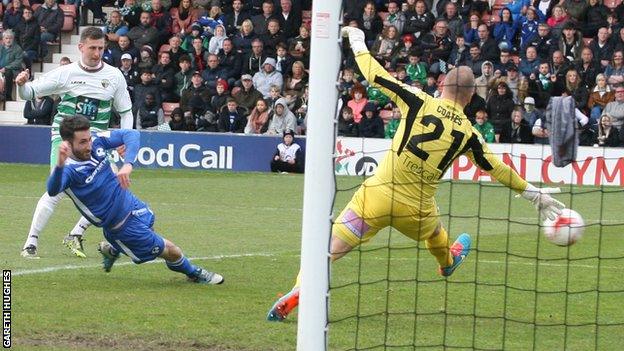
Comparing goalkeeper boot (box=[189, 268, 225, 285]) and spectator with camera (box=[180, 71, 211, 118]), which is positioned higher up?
goalkeeper boot (box=[189, 268, 225, 285])

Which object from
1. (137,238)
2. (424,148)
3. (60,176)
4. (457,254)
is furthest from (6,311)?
(457,254)

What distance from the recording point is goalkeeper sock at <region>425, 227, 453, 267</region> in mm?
10305

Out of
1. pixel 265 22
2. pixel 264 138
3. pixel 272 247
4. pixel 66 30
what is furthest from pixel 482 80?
pixel 66 30

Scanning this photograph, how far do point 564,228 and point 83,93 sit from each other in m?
5.68

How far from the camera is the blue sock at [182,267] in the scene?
1127cm

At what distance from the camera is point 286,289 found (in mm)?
11477

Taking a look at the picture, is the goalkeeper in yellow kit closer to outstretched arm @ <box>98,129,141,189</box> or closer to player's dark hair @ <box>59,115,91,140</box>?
player's dark hair @ <box>59,115,91,140</box>

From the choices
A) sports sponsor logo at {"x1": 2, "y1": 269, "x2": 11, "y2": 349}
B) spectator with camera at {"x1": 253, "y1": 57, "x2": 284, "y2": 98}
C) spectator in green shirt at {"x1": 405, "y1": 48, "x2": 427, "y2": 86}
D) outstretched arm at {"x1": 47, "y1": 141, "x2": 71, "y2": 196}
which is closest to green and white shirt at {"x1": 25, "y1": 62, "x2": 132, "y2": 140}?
outstretched arm at {"x1": 47, "y1": 141, "x2": 71, "y2": 196}

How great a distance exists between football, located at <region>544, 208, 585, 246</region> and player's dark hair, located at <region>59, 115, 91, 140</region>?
13.1 ft

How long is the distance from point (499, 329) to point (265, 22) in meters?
20.3

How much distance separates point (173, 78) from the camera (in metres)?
29.3

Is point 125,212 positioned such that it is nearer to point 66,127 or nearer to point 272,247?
point 66,127

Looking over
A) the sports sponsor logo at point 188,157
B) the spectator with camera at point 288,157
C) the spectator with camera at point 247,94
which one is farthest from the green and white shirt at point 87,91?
the spectator with camera at point 247,94

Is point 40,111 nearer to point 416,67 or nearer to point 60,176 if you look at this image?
point 416,67
